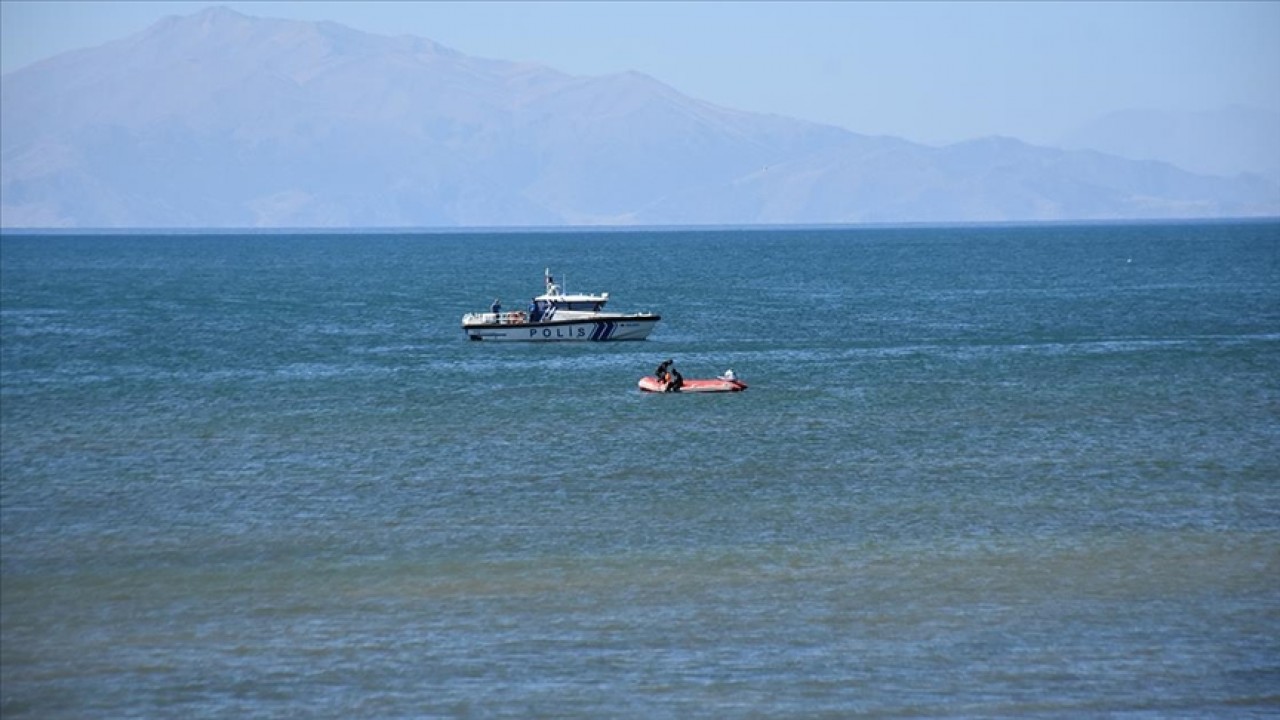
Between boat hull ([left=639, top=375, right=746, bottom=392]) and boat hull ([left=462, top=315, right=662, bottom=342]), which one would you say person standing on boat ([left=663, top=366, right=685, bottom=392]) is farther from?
boat hull ([left=462, top=315, right=662, bottom=342])

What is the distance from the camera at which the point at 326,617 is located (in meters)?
35.0

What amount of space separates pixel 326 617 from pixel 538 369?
155ft

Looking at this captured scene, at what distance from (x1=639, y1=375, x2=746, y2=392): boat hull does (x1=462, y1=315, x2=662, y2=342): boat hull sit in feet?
73.8

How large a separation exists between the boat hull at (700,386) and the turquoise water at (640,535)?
96 cm

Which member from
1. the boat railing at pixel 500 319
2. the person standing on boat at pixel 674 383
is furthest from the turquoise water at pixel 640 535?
the boat railing at pixel 500 319

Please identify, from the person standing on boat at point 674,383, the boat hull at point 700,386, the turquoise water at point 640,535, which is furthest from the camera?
the boat hull at point 700,386

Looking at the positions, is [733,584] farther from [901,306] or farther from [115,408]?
[901,306]

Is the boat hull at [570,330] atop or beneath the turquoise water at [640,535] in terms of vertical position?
atop

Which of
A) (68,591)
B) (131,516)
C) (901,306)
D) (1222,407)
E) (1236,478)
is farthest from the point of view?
(901,306)

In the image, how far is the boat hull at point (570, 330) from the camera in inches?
3691

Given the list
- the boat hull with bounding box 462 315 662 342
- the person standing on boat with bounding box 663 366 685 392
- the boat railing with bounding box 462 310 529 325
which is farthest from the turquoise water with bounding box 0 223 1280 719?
the boat railing with bounding box 462 310 529 325

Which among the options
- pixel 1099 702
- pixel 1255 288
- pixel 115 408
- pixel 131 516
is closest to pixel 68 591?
pixel 131 516

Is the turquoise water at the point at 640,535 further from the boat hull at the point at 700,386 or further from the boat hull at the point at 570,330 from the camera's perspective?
the boat hull at the point at 570,330

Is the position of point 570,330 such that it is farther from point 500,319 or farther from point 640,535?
point 640,535
